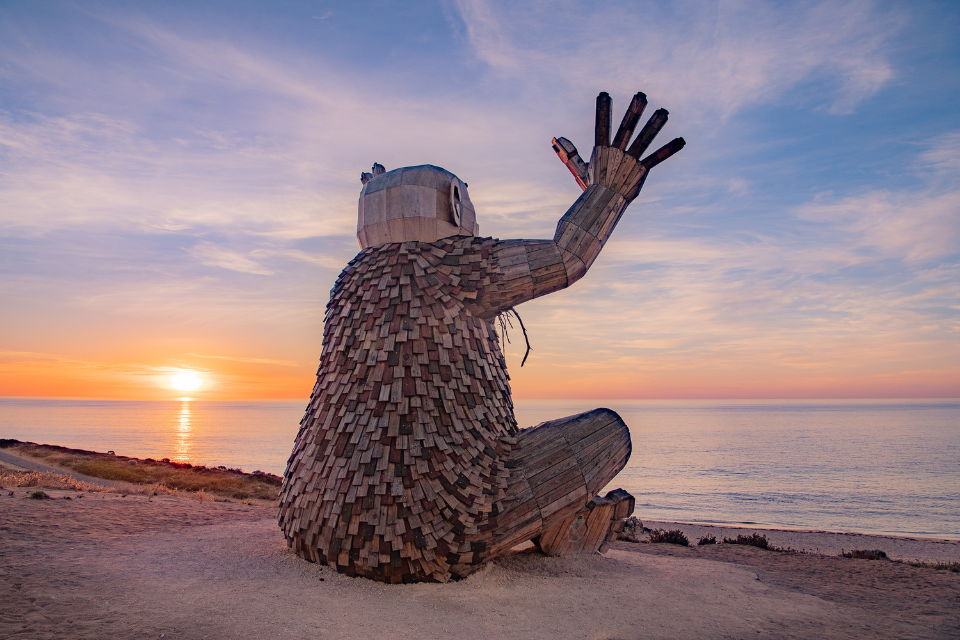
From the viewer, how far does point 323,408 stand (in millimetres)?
4840

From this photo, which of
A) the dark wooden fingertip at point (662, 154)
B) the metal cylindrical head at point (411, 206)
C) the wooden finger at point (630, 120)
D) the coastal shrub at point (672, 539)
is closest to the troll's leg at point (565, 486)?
the metal cylindrical head at point (411, 206)

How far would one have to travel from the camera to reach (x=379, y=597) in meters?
4.04

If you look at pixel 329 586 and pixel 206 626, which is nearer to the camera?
pixel 206 626

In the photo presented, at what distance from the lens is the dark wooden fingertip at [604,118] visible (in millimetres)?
5195

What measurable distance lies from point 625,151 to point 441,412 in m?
3.03

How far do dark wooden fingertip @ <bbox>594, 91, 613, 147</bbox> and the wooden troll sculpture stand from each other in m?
0.02

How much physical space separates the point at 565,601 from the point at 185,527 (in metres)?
4.94

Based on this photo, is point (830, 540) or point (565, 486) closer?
point (565, 486)

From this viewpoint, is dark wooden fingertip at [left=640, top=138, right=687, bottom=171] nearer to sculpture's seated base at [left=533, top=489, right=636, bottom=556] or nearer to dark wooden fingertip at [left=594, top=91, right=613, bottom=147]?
dark wooden fingertip at [left=594, top=91, right=613, bottom=147]

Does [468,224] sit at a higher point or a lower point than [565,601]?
higher

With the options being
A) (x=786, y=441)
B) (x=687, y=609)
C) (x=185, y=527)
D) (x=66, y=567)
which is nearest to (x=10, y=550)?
(x=66, y=567)

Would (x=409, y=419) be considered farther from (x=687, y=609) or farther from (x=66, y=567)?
(x=66, y=567)

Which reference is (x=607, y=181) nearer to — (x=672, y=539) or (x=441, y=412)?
(x=441, y=412)

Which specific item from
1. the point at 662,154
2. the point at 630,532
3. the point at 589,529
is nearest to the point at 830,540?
the point at 630,532
